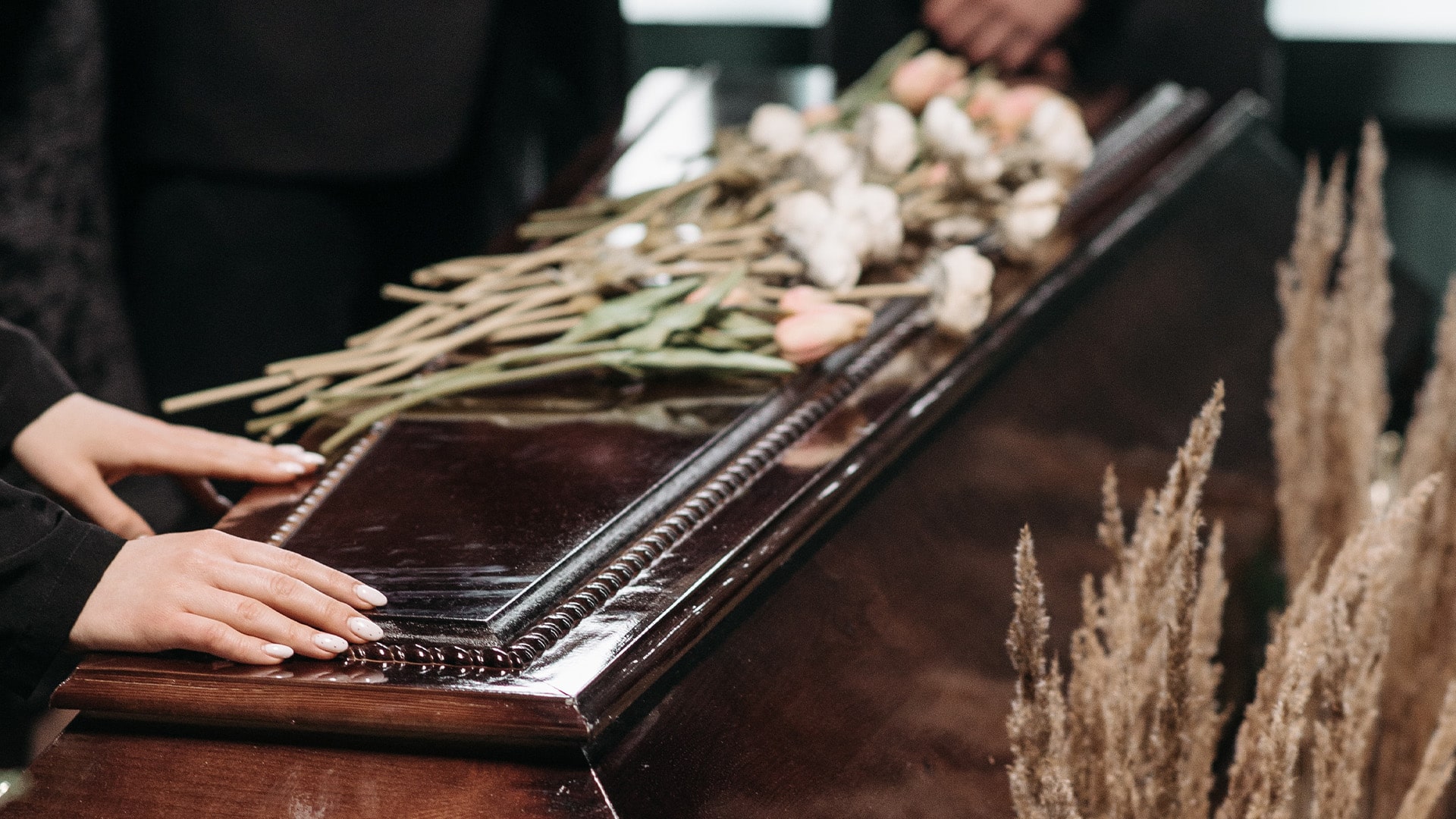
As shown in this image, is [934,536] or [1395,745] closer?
[934,536]

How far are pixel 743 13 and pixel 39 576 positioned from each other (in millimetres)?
3130

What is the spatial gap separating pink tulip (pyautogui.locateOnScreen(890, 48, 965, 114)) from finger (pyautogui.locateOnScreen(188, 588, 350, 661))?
130 centimetres

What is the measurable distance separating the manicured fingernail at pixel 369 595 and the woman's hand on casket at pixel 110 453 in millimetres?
256

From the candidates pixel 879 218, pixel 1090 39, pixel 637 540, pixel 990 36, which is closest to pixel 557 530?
pixel 637 540

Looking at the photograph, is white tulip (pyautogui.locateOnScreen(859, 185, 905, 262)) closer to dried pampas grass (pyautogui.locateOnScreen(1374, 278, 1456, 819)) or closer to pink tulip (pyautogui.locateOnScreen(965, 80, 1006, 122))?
pink tulip (pyautogui.locateOnScreen(965, 80, 1006, 122))

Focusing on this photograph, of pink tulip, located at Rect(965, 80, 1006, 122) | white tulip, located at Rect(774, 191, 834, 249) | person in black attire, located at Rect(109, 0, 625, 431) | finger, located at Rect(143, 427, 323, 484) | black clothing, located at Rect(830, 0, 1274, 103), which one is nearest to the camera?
finger, located at Rect(143, 427, 323, 484)

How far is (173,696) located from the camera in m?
0.68

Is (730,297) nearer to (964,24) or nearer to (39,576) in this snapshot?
(39,576)

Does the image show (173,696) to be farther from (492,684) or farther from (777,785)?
(777,785)

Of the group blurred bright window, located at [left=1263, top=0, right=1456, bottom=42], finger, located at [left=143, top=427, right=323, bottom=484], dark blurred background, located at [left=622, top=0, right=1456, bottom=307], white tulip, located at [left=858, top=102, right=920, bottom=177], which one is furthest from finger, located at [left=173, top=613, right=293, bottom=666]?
blurred bright window, located at [left=1263, top=0, right=1456, bottom=42]

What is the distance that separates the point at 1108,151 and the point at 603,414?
104 centimetres

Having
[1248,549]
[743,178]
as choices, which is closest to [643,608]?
[743,178]

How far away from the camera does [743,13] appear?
354cm

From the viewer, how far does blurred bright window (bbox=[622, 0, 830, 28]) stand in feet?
11.6
